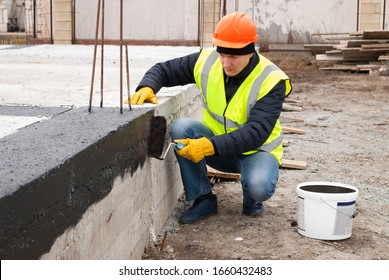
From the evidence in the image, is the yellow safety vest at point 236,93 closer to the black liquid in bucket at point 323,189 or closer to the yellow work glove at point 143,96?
the black liquid in bucket at point 323,189

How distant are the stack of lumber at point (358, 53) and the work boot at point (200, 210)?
449 inches

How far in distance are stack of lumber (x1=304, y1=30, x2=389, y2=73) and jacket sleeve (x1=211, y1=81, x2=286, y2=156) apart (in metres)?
11.6

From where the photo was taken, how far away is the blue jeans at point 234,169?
4402 millimetres

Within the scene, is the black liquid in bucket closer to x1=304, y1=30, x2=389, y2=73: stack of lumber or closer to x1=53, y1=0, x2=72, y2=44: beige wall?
x1=304, y1=30, x2=389, y2=73: stack of lumber

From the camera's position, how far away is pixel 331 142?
25.4 feet

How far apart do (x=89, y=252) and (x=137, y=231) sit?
0.90 m

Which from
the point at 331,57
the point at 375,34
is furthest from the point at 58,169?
the point at 331,57

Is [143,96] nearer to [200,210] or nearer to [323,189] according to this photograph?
[200,210]

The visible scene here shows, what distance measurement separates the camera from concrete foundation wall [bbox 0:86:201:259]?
2217 mm

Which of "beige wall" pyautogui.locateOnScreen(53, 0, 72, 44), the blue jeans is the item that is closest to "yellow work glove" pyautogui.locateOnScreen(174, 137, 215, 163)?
the blue jeans

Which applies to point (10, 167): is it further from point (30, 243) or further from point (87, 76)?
point (87, 76)

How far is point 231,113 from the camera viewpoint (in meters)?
4.41

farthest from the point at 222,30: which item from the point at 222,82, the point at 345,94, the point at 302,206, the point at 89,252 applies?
the point at 345,94

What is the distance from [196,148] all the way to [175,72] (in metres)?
0.87
